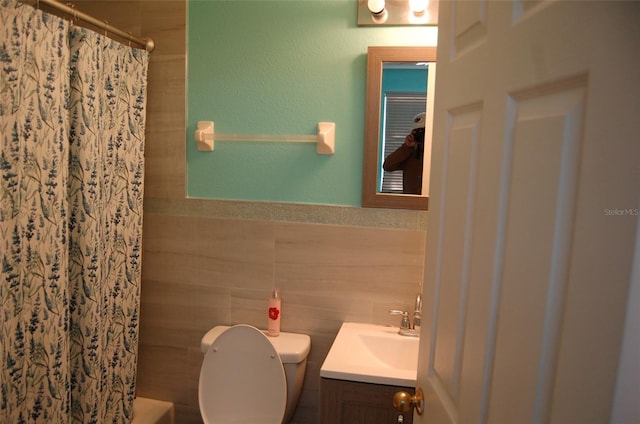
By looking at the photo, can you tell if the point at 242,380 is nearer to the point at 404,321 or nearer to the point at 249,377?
the point at 249,377

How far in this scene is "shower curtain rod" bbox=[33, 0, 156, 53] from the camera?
1.44m

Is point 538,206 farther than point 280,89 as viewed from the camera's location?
No

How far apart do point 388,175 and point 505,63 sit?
1103 millimetres

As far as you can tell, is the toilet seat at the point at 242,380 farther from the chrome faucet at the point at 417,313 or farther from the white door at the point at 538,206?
the white door at the point at 538,206

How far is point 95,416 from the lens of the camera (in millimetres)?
1648

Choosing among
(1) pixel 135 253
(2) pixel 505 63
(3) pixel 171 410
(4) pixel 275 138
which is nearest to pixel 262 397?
(3) pixel 171 410

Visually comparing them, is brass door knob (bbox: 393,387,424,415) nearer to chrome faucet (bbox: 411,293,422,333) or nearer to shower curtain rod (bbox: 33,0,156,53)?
chrome faucet (bbox: 411,293,422,333)

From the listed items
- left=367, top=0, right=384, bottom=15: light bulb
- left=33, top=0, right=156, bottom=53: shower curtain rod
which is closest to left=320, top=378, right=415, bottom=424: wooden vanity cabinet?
left=367, top=0, right=384, bottom=15: light bulb

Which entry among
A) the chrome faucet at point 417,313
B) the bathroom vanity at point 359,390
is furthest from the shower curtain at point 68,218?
the chrome faucet at point 417,313

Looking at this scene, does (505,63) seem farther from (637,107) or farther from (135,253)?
(135,253)

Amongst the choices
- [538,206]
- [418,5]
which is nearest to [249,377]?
[538,206]

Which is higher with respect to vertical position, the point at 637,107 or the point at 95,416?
the point at 637,107

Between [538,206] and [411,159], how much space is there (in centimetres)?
117

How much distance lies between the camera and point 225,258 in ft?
6.40
